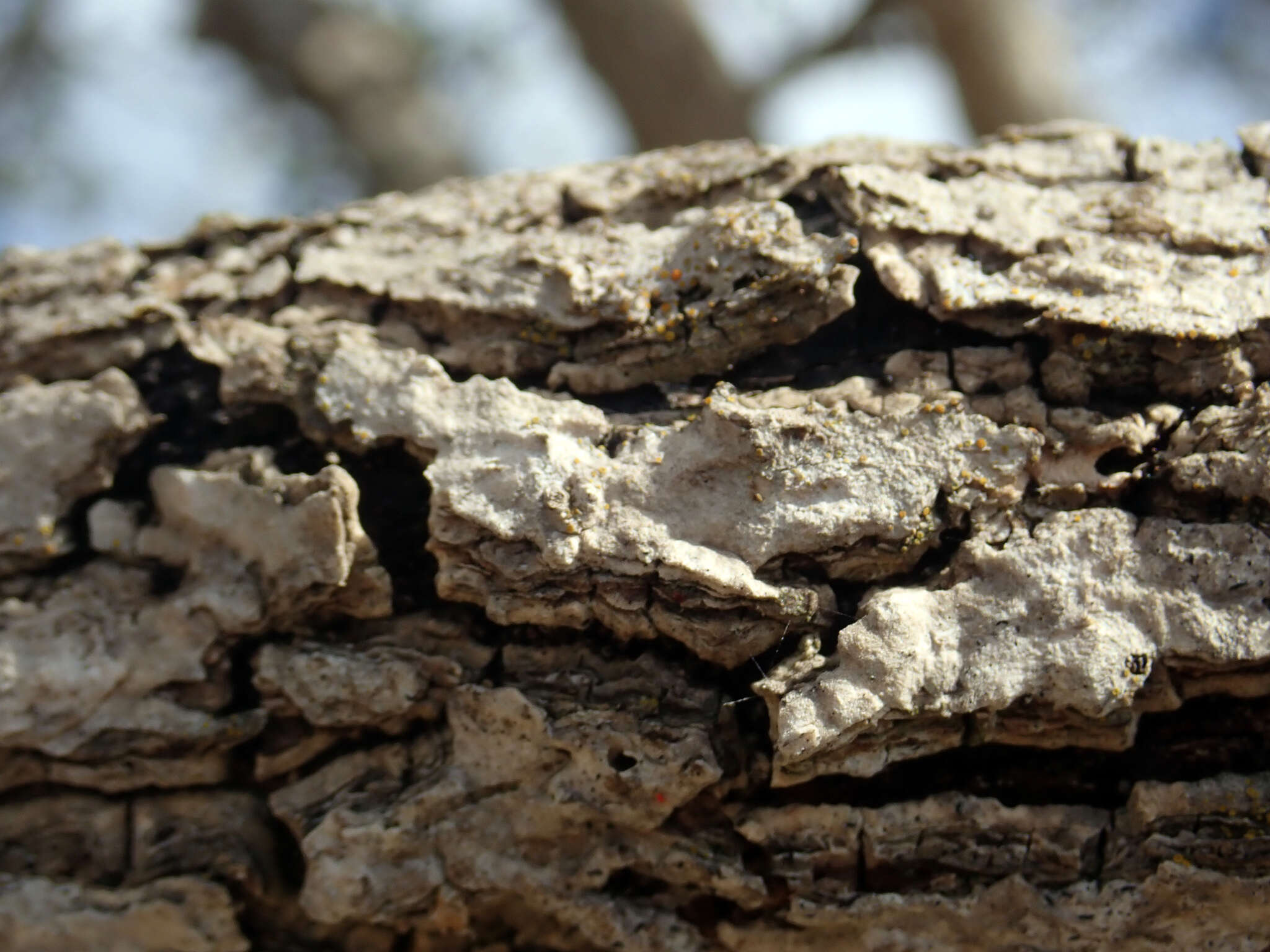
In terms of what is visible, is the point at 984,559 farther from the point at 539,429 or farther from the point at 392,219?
the point at 392,219

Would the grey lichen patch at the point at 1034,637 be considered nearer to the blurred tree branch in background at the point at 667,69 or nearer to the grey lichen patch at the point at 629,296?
the grey lichen patch at the point at 629,296

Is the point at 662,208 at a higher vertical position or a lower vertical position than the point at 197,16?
lower

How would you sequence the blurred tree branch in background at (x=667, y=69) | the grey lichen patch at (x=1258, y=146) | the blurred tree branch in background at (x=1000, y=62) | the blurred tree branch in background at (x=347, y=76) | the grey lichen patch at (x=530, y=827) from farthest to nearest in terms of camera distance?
the blurred tree branch in background at (x=347, y=76), the blurred tree branch in background at (x=667, y=69), the blurred tree branch in background at (x=1000, y=62), the grey lichen patch at (x=1258, y=146), the grey lichen patch at (x=530, y=827)

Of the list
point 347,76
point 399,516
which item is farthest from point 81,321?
point 347,76

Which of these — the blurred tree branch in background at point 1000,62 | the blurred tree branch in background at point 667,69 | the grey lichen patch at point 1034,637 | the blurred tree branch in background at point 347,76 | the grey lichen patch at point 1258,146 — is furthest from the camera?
the blurred tree branch in background at point 347,76

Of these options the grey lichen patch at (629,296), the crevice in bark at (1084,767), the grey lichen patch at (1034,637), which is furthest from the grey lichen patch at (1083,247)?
the crevice in bark at (1084,767)

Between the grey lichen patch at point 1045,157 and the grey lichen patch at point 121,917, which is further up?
the grey lichen patch at point 1045,157

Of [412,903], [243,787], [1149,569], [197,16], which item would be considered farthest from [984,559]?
[197,16]

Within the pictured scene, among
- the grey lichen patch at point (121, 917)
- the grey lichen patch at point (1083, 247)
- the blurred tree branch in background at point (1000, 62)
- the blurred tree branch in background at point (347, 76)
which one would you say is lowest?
the grey lichen patch at point (121, 917)
